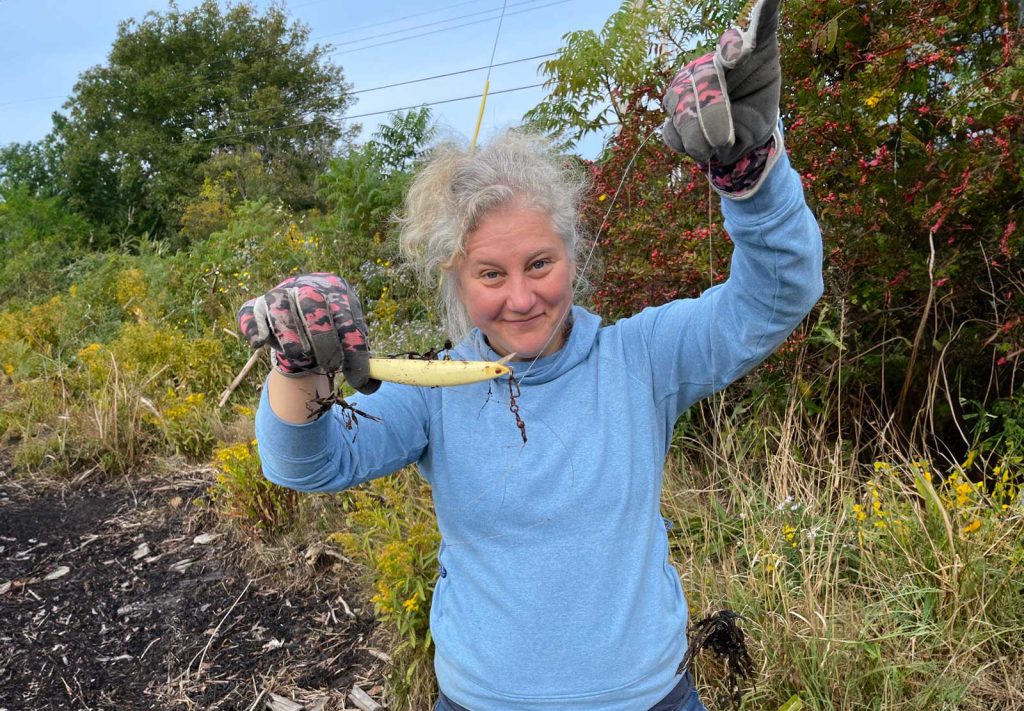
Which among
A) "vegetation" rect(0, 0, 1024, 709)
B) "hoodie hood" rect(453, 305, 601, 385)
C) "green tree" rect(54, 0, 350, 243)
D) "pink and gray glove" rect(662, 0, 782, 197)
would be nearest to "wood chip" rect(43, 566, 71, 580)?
"vegetation" rect(0, 0, 1024, 709)

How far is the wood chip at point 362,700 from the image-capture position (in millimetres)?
2848

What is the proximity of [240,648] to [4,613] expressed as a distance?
4.46ft

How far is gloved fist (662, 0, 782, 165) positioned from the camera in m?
1.23

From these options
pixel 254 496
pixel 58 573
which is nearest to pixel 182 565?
pixel 254 496

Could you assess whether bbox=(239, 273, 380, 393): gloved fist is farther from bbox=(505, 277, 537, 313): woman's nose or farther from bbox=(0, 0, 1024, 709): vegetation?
bbox=(0, 0, 1024, 709): vegetation

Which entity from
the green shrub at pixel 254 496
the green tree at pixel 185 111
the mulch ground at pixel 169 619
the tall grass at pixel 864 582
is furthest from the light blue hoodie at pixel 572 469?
the green tree at pixel 185 111

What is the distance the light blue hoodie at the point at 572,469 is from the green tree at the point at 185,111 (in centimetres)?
2093

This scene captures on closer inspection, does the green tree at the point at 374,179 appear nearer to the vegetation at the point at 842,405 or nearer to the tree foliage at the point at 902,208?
the vegetation at the point at 842,405

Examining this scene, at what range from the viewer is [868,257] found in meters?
3.12

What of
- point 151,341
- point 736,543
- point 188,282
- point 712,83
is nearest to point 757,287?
point 712,83

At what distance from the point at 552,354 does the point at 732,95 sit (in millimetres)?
635

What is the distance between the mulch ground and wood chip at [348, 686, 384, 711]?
25 millimetres

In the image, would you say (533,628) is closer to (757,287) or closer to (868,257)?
(757,287)

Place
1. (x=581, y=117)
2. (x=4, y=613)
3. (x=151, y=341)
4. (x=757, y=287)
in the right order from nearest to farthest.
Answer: (x=757, y=287)
(x=4, y=613)
(x=581, y=117)
(x=151, y=341)
